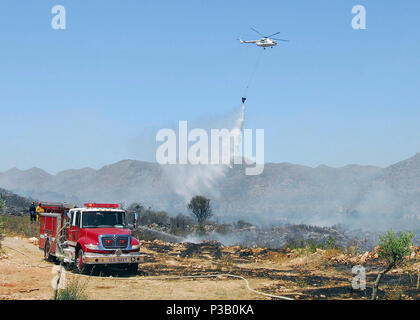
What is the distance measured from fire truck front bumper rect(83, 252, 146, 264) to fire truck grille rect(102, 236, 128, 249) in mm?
316

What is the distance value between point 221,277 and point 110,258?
4358 mm

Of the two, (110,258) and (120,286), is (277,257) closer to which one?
(110,258)

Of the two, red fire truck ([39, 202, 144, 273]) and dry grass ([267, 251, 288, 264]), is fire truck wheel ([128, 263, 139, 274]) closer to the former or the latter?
red fire truck ([39, 202, 144, 273])

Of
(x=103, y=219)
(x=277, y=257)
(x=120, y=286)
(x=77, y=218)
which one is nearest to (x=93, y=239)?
(x=103, y=219)

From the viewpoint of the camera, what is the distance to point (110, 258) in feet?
57.5

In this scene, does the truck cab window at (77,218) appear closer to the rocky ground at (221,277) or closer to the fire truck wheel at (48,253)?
the rocky ground at (221,277)

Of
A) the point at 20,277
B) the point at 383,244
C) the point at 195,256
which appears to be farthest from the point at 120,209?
the point at 383,244

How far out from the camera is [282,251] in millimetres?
28016

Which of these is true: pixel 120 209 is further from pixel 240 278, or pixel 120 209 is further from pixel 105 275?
pixel 240 278

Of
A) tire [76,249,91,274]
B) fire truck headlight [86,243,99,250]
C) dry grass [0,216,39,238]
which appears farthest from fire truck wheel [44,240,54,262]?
dry grass [0,216,39,238]

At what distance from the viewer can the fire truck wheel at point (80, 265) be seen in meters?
17.8

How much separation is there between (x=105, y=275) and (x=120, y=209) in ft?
9.16

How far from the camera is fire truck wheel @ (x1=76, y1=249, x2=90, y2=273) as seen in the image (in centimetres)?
1777
